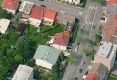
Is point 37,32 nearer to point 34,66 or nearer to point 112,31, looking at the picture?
point 34,66

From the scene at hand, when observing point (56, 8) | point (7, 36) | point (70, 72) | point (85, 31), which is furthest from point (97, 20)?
point (7, 36)

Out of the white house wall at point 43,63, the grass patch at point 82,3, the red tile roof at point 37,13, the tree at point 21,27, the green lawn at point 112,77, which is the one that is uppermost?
the grass patch at point 82,3

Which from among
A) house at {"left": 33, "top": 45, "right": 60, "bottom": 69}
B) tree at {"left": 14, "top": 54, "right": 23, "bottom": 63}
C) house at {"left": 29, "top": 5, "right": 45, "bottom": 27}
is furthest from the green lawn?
house at {"left": 29, "top": 5, "right": 45, "bottom": 27}

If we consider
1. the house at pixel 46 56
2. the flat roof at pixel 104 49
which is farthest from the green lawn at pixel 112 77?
the house at pixel 46 56

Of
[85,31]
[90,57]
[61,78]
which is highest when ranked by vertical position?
[85,31]

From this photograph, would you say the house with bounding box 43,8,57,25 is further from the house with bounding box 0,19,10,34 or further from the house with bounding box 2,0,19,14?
the house with bounding box 0,19,10,34

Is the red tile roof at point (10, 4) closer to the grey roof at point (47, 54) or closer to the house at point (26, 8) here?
the house at point (26, 8)

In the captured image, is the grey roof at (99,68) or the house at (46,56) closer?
the grey roof at (99,68)

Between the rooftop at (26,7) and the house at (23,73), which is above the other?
the rooftop at (26,7)
